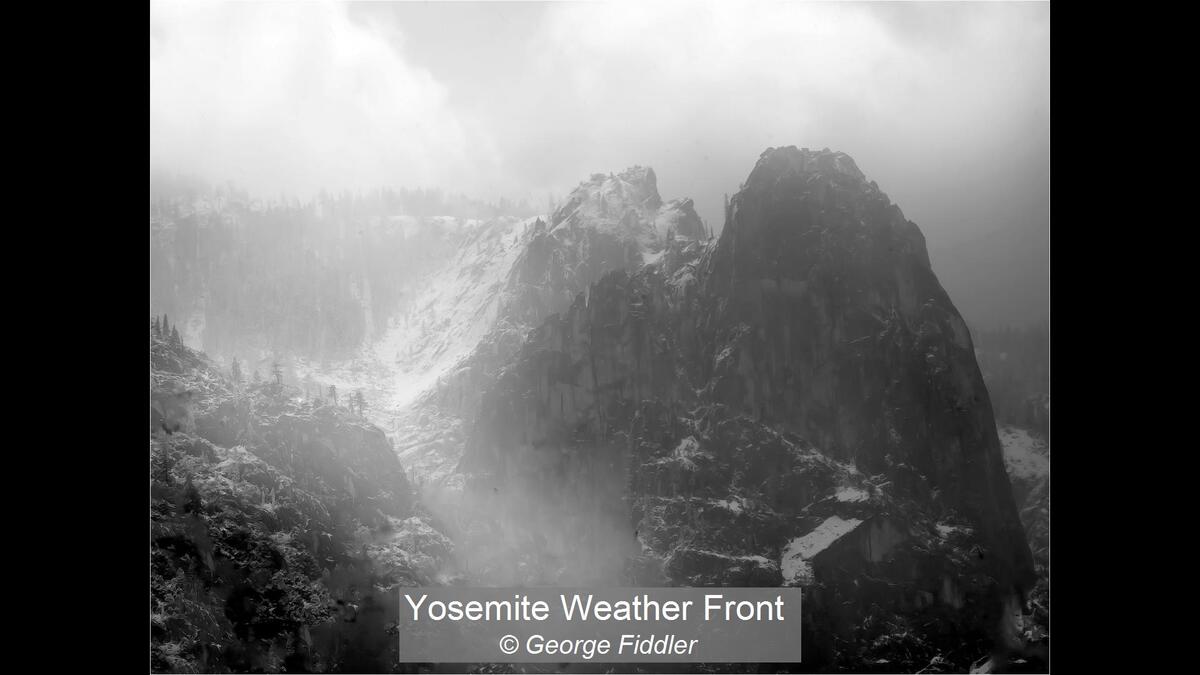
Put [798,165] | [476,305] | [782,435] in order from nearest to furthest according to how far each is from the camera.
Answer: [798,165] → [476,305] → [782,435]

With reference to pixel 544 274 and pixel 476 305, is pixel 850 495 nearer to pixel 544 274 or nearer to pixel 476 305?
pixel 544 274

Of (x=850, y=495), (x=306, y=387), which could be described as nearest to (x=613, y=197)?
(x=306, y=387)

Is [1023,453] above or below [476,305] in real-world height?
below

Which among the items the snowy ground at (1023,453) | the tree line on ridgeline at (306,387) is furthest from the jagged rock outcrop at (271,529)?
the snowy ground at (1023,453)

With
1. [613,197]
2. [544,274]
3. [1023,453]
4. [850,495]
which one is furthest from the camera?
[544,274]

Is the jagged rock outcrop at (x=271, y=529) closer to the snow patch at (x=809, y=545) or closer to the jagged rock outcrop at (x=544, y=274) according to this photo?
the jagged rock outcrop at (x=544, y=274)
